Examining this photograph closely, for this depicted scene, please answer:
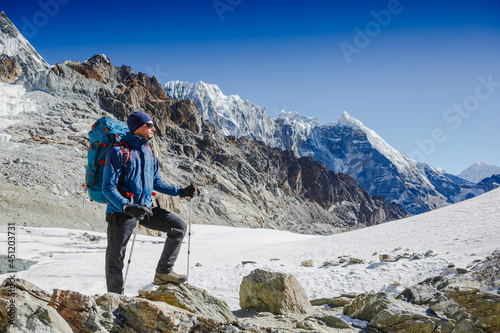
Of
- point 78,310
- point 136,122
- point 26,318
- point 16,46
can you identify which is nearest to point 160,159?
point 136,122

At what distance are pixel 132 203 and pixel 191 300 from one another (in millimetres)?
1234

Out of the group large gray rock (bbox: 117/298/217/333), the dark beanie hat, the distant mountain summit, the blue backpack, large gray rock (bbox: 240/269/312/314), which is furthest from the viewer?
the distant mountain summit

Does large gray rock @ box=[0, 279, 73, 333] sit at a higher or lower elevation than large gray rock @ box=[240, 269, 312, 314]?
higher

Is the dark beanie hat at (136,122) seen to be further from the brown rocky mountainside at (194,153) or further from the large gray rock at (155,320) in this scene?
the brown rocky mountainside at (194,153)

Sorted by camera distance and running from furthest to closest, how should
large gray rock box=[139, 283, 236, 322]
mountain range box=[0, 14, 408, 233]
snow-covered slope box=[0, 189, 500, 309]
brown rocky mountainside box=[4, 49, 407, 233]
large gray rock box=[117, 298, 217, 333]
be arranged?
brown rocky mountainside box=[4, 49, 407, 233]
mountain range box=[0, 14, 408, 233]
snow-covered slope box=[0, 189, 500, 309]
large gray rock box=[139, 283, 236, 322]
large gray rock box=[117, 298, 217, 333]

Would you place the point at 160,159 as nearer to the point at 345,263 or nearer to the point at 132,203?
the point at 345,263

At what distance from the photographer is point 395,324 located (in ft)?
11.7

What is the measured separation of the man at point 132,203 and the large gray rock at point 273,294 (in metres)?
1.27

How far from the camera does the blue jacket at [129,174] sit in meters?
3.57

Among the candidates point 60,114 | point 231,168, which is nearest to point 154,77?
point 231,168

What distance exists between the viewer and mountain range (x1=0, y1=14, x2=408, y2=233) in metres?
36.3

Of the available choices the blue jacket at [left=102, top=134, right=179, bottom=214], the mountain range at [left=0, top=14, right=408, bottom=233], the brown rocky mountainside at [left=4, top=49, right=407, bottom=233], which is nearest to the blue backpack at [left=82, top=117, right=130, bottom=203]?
the blue jacket at [left=102, top=134, right=179, bottom=214]

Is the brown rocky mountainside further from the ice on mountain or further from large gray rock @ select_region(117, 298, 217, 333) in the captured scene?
large gray rock @ select_region(117, 298, 217, 333)

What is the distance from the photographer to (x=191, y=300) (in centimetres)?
353
